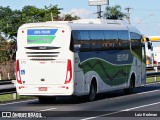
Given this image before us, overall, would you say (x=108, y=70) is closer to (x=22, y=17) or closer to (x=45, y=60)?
(x=45, y=60)

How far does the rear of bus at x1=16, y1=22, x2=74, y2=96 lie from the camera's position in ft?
75.2

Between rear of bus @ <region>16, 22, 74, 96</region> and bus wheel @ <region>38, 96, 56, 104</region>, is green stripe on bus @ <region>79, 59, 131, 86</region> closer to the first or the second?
rear of bus @ <region>16, 22, 74, 96</region>

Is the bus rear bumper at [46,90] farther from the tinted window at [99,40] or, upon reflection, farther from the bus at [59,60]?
the tinted window at [99,40]

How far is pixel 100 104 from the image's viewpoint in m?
23.1

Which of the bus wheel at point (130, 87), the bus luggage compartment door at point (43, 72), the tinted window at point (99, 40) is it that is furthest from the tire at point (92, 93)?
the bus wheel at point (130, 87)

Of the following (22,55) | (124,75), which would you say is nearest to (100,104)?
(22,55)

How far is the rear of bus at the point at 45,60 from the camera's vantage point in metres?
22.9

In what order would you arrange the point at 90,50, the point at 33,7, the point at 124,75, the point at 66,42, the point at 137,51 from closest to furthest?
the point at 66,42
the point at 90,50
the point at 124,75
the point at 137,51
the point at 33,7

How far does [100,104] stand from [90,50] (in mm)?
2857

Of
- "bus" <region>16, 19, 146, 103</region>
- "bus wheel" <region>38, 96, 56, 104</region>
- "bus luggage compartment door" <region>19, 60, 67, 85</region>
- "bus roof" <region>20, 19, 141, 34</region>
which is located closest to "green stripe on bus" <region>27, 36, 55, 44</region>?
"bus" <region>16, 19, 146, 103</region>

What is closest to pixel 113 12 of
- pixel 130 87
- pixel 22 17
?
pixel 22 17

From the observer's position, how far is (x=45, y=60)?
75.9 ft

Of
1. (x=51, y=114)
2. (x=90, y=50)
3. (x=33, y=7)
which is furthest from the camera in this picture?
(x=33, y=7)

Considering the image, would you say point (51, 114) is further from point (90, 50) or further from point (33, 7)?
point (33, 7)
